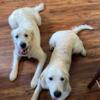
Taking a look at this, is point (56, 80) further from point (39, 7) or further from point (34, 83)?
point (39, 7)

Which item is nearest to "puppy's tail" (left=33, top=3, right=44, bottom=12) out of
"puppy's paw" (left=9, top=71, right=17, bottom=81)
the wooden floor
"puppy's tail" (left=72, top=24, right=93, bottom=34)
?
the wooden floor

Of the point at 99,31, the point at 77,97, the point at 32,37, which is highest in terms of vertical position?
the point at 32,37

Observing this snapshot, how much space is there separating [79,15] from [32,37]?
0.84 m

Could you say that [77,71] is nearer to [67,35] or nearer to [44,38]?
[67,35]

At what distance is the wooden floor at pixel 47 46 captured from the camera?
196 centimetres

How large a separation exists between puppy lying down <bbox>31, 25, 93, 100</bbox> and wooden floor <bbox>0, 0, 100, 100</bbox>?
0.31ft

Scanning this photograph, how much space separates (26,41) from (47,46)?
0.40m

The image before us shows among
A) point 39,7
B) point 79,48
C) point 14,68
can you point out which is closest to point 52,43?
point 79,48

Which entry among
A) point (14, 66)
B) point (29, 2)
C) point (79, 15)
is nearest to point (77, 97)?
point (14, 66)

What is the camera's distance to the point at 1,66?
216cm

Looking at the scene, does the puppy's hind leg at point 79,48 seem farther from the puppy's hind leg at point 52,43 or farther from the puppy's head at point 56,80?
the puppy's head at point 56,80

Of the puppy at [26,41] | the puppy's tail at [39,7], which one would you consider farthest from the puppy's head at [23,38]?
the puppy's tail at [39,7]

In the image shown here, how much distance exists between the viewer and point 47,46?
233cm

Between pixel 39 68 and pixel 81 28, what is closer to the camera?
pixel 39 68
